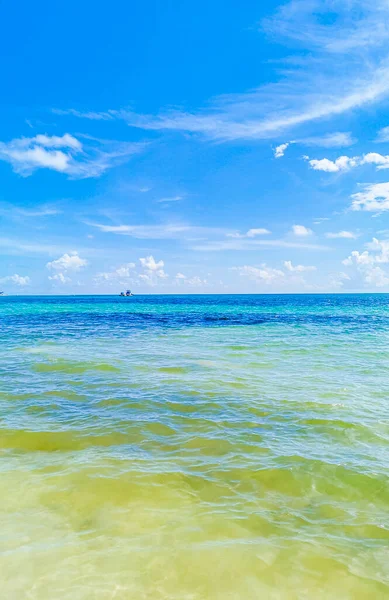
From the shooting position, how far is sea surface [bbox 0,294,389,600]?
13.4 ft

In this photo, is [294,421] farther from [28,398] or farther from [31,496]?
[28,398]

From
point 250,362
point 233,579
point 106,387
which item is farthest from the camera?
point 250,362

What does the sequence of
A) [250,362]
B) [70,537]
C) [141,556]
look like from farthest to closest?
[250,362]
[70,537]
[141,556]

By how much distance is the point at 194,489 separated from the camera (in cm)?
595

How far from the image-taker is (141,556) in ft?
14.3

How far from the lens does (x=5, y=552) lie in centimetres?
443

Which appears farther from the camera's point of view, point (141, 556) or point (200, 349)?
point (200, 349)

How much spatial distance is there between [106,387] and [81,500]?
6.82 m

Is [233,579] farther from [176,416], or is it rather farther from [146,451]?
[176,416]

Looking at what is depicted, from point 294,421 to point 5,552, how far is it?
22.0 ft

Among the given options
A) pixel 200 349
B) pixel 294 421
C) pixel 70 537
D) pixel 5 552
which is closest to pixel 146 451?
pixel 70 537

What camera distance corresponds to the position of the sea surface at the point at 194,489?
408 centimetres

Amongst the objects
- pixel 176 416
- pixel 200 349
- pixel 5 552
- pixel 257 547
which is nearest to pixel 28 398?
pixel 176 416

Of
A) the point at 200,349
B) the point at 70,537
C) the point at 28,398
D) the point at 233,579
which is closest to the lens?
the point at 233,579
